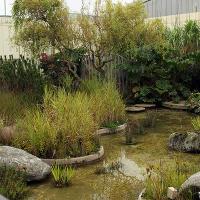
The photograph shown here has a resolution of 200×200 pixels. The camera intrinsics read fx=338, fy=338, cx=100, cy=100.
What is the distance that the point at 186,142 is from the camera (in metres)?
6.28

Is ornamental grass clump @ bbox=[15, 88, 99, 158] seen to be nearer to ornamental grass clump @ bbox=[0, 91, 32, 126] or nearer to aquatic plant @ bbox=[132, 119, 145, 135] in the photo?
ornamental grass clump @ bbox=[0, 91, 32, 126]

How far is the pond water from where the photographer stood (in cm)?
443

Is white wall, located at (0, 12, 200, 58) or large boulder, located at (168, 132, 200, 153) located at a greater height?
white wall, located at (0, 12, 200, 58)

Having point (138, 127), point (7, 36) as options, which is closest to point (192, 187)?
point (138, 127)

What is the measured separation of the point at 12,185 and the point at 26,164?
59 centimetres

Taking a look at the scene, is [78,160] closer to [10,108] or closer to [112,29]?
[10,108]

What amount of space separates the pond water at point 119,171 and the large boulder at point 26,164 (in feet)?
0.45

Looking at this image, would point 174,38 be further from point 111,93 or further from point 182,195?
point 182,195

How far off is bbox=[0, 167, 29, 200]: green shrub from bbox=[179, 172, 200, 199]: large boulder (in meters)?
1.98

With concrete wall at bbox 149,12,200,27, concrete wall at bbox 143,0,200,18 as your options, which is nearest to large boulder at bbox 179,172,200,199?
concrete wall at bbox 149,12,200,27

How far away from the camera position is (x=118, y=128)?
8117 mm

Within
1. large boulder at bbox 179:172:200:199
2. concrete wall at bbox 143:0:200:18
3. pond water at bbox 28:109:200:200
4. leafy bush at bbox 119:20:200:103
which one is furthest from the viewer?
concrete wall at bbox 143:0:200:18

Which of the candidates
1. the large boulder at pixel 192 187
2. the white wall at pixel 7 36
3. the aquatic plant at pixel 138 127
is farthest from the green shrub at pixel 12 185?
the white wall at pixel 7 36

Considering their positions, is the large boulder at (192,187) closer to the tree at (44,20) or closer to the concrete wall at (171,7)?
the tree at (44,20)
